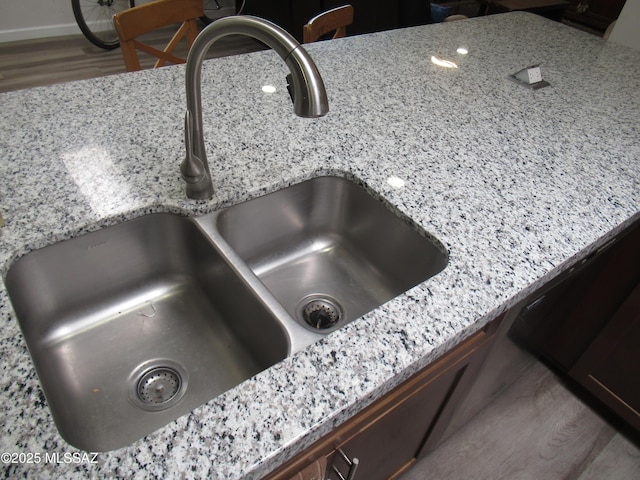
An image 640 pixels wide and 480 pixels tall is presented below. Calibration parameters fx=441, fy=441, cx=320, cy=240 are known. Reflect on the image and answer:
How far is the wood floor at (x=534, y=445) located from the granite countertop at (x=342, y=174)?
2.79 feet

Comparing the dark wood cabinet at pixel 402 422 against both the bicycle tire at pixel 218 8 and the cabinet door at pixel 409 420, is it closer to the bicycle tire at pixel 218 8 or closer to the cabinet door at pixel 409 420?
the cabinet door at pixel 409 420

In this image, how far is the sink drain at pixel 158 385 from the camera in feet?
2.39

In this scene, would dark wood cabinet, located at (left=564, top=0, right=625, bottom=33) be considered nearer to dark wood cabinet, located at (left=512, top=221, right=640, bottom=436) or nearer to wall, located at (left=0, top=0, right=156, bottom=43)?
dark wood cabinet, located at (left=512, top=221, right=640, bottom=436)

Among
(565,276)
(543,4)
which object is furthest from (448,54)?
(543,4)

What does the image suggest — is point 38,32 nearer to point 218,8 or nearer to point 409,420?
point 218,8

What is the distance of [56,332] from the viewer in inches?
30.4

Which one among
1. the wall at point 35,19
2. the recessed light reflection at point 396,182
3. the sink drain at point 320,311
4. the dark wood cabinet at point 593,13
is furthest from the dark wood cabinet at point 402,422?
the dark wood cabinet at point 593,13

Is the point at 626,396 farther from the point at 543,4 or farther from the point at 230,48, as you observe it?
the point at 230,48

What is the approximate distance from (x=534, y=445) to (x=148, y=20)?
177 cm

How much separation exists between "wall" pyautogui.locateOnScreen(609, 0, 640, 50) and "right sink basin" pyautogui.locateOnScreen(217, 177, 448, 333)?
5.14 ft

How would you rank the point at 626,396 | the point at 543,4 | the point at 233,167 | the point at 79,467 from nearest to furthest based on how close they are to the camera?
1. the point at 79,467
2. the point at 233,167
3. the point at 626,396
4. the point at 543,4

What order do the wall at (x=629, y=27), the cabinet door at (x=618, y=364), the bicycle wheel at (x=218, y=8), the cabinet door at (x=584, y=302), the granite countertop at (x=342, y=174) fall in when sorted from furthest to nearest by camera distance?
the bicycle wheel at (x=218, y=8) < the wall at (x=629, y=27) < the cabinet door at (x=618, y=364) < the cabinet door at (x=584, y=302) < the granite countertop at (x=342, y=174)

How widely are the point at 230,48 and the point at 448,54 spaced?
2871mm

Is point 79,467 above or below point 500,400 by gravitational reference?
above
